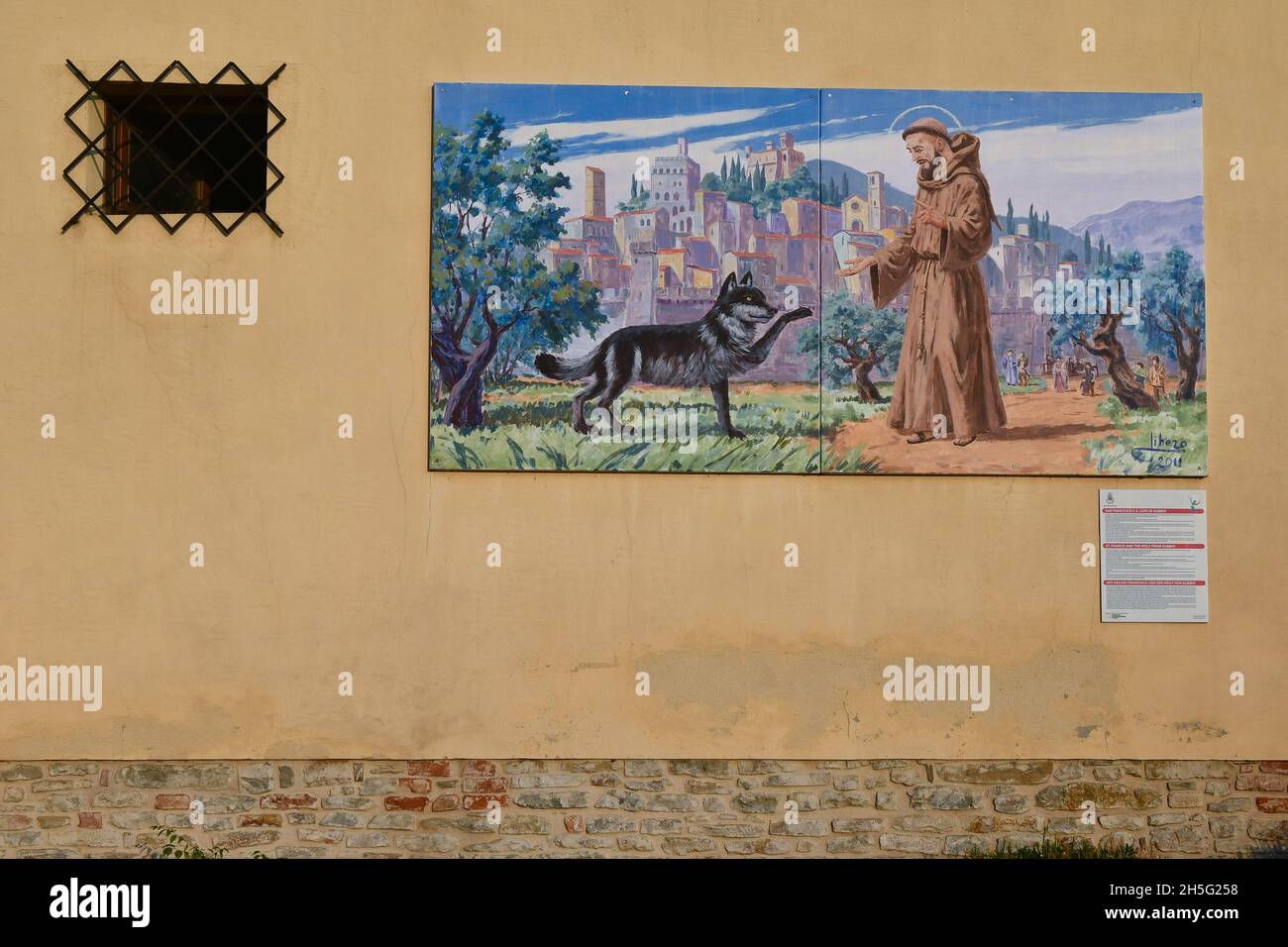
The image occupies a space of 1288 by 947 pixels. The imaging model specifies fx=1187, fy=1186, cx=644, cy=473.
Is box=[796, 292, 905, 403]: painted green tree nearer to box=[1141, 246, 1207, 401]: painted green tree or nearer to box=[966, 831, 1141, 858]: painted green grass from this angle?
box=[1141, 246, 1207, 401]: painted green tree

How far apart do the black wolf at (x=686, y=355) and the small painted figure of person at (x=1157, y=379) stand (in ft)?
6.39

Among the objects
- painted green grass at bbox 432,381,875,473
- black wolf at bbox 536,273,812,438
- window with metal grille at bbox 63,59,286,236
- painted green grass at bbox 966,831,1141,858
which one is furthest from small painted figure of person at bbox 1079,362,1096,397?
window with metal grille at bbox 63,59,286,236

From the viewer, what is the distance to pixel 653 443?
6.27 m

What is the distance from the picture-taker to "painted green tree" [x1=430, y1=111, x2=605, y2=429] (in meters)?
6.25

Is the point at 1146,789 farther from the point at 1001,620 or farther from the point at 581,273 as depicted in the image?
the point at 581,273

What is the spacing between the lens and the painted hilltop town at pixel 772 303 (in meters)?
6.25

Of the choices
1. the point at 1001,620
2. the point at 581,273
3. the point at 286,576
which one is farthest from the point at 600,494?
the point at 1001,620

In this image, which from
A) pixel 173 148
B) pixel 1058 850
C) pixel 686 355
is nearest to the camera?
pixel 1058 850

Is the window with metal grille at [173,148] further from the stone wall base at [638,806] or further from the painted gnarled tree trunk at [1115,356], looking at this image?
the painted gnarled tree trunk at [1115,356]

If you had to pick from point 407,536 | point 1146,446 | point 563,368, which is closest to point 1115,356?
point 1146,446

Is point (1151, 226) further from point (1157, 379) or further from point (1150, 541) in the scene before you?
point (1150, 541)

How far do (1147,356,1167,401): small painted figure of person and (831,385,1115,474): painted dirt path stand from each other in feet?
0.95

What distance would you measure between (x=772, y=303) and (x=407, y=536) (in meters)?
2.28

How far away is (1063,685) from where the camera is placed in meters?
6.25
